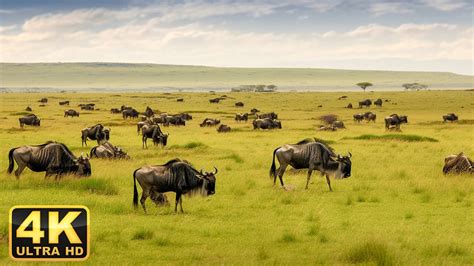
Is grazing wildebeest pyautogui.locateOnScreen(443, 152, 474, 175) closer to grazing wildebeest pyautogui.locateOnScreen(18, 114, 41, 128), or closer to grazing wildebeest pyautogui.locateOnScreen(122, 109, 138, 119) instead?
grazing wildebeest pyautogui.locateOnScreen(18, 114, 41, 128)

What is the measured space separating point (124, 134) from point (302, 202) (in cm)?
2671

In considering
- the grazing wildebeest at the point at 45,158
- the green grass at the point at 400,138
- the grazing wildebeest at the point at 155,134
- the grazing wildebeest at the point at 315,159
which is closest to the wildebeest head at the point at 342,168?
the grazing wildebeest at the point at 315,159

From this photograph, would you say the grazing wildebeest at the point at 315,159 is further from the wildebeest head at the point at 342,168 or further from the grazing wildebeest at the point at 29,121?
the grazing wildebeest at the point at 29,121

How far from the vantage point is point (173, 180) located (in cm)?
1486

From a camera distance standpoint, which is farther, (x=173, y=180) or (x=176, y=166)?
(x=176, y=166)

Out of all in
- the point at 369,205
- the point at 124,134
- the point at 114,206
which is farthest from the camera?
the point at 124,134

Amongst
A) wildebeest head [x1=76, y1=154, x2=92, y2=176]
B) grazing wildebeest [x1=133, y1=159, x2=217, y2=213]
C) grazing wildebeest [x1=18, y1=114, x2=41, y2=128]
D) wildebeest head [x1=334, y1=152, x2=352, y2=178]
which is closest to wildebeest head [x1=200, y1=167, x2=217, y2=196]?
grazing wildebeest [x1=133, y1=159, x2=217, y2=213]

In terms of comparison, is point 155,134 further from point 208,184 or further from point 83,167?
point 208,184

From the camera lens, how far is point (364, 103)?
83.4 metres

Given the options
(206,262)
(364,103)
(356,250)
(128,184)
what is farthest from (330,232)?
(364,103)

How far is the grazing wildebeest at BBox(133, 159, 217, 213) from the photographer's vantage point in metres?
14.8

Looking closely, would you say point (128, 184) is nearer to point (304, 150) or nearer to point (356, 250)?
point (304, 150)

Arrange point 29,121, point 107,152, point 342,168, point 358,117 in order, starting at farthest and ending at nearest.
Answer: point 358,117 < point 29,121 < point 107,152 < point 342,168

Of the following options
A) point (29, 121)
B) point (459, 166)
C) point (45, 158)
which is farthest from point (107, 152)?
point (29, 121)
